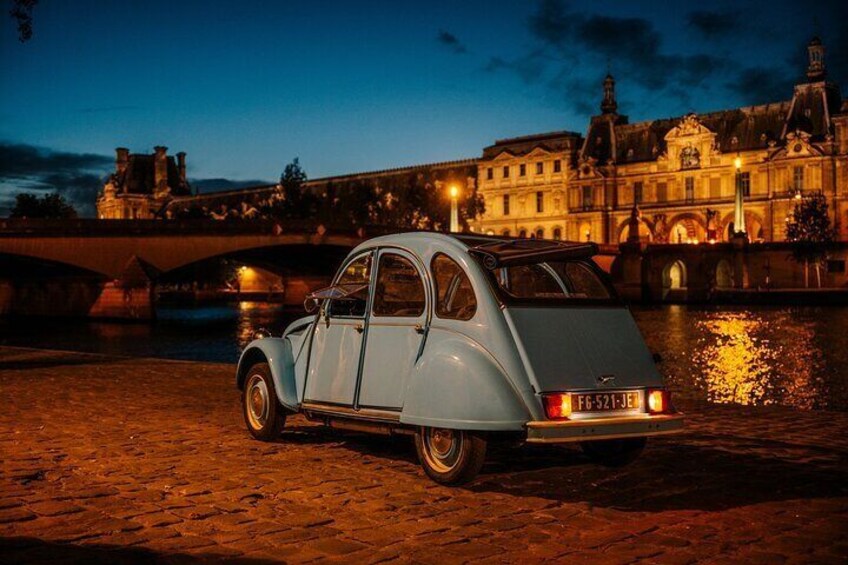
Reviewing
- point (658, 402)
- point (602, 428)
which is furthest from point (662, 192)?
point (602, 428)

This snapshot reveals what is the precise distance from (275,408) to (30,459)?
2.13 meters

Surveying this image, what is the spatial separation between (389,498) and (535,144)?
312 ft

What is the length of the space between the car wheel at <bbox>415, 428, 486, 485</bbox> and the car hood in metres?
0.66

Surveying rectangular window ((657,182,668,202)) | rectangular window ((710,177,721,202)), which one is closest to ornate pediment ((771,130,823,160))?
rectangular window ((710,177,721,202))

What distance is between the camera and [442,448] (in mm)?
6984

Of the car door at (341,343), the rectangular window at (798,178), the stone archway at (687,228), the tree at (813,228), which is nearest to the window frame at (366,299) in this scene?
the car door at (341,343)

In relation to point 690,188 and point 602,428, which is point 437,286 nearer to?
point 602,428

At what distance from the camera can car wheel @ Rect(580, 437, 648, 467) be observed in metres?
7.42

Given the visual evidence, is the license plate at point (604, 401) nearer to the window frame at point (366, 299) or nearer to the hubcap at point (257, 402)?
the window frame at point (366, 299)

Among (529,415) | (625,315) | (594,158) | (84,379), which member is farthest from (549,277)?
(594,158)

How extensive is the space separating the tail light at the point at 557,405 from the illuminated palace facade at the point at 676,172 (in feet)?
232

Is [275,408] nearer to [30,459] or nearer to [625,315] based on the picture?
[30,459]

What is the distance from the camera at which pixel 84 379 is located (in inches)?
587

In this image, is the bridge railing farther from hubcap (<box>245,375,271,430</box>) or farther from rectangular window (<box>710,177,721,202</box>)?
hubcap (<box>245,375,271,430</box>)
